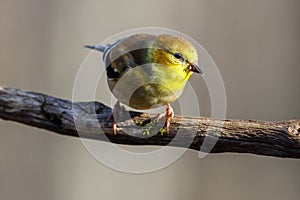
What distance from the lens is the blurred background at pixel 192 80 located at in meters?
1.79

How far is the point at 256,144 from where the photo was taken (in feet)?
3.67

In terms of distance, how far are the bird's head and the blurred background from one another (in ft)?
2.29

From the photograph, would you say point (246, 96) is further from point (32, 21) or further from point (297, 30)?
point (32, 21)

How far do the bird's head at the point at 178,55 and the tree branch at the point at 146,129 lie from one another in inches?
4.9

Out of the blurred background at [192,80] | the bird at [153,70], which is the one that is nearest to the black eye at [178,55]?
the bird at [153,70]

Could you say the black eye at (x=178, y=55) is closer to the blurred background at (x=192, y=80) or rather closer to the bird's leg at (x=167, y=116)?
the bird's leg at (x=167, y=116)

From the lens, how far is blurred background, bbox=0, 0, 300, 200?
1785mm

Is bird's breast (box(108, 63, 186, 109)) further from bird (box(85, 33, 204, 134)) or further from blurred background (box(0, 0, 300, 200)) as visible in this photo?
blurred background (box(0, 0, 300, 200))

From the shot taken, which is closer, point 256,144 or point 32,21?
point 256,144

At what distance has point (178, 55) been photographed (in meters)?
1.10

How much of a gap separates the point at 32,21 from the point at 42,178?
0.57 meters

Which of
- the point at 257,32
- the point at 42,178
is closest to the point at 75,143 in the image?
the point at 42,178

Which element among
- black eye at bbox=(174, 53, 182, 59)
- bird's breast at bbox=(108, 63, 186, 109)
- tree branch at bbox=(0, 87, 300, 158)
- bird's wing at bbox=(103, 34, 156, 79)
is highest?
bird's wing at bbox=(103, 34, 156, 79)

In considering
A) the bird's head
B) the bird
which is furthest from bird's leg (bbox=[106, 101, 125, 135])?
the bird's head
